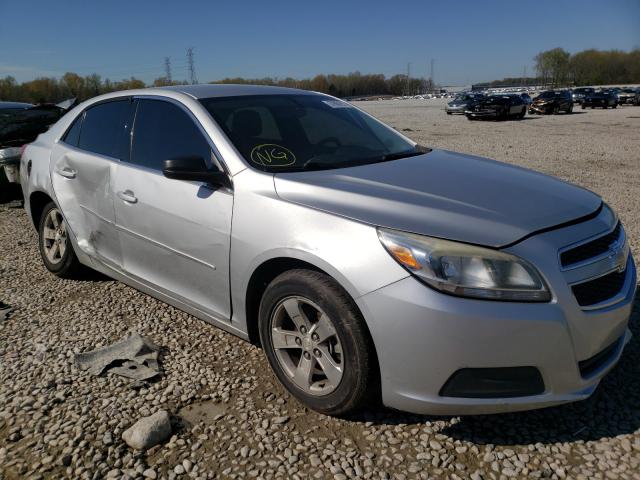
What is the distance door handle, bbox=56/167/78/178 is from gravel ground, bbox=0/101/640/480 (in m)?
1.12

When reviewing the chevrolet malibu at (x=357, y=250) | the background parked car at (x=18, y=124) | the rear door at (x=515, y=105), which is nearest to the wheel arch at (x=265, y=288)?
the chevrolet malibu at (x=357, y=250)

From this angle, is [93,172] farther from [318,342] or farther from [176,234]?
[318,342]

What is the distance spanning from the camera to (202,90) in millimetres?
3586

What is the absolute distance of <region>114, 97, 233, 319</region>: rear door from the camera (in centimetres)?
289

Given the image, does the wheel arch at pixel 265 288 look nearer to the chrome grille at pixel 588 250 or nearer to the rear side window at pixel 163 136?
the rear side window at pixel 163 136

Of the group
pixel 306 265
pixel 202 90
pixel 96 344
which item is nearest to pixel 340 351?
pixel 306 265

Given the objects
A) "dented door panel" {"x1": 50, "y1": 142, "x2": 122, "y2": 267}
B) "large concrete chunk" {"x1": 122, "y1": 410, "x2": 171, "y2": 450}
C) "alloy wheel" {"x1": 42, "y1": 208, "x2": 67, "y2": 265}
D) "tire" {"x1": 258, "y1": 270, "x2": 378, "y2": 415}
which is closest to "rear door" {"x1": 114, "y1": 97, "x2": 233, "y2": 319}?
"dented door panel" {"x1": 50, "y1": 142, "x2": 122, "y2": 267}

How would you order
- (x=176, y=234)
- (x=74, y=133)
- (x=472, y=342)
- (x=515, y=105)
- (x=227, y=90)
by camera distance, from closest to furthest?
1. (x=472, y=342)
2. (x=176, y=234)
3. (x=227, y=90)
4. (x=74, y=133)
5. (x=515, y=105)

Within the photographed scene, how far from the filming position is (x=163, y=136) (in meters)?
3.37

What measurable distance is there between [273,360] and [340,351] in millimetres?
508

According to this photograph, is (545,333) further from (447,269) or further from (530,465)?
(530,465)

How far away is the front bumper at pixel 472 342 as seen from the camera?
6.84 ft

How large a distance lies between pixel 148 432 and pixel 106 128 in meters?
2.36

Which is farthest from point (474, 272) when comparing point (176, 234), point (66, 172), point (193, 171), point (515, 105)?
point (515, 105)
